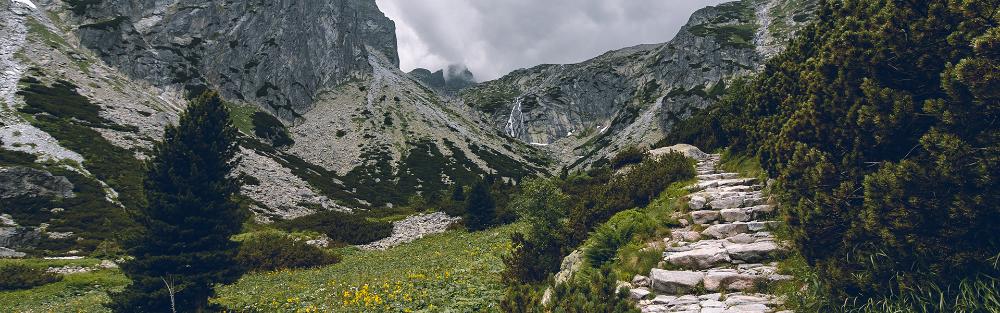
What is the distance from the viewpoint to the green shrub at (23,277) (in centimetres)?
2053

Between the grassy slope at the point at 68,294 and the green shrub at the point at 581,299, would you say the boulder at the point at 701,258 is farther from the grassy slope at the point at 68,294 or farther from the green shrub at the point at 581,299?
the grassy slope at the point at 68,294

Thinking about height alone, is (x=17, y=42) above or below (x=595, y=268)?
above

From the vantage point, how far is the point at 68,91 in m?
71.2

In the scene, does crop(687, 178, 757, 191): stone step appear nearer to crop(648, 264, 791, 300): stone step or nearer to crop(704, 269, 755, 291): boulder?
crop(648, 264, 791, 300): stone step

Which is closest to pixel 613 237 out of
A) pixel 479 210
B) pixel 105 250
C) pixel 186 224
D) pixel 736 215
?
pixel 736 215

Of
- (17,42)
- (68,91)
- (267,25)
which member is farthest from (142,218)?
(267,25)

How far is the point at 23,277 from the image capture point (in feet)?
68.9

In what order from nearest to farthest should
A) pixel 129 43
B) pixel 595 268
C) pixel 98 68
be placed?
pixel 595 268 → pixel 98 68 → pixel 129 43

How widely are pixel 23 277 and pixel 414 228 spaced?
2305 centimetres

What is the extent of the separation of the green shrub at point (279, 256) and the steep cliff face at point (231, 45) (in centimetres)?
9107

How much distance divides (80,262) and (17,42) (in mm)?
81081

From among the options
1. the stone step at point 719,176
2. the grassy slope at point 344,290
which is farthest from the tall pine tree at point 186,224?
the stone step at point 719,176

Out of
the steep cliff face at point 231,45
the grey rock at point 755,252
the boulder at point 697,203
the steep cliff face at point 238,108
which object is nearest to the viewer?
the grey rock at point 755,252

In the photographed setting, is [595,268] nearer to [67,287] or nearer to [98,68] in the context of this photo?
[67,287]
